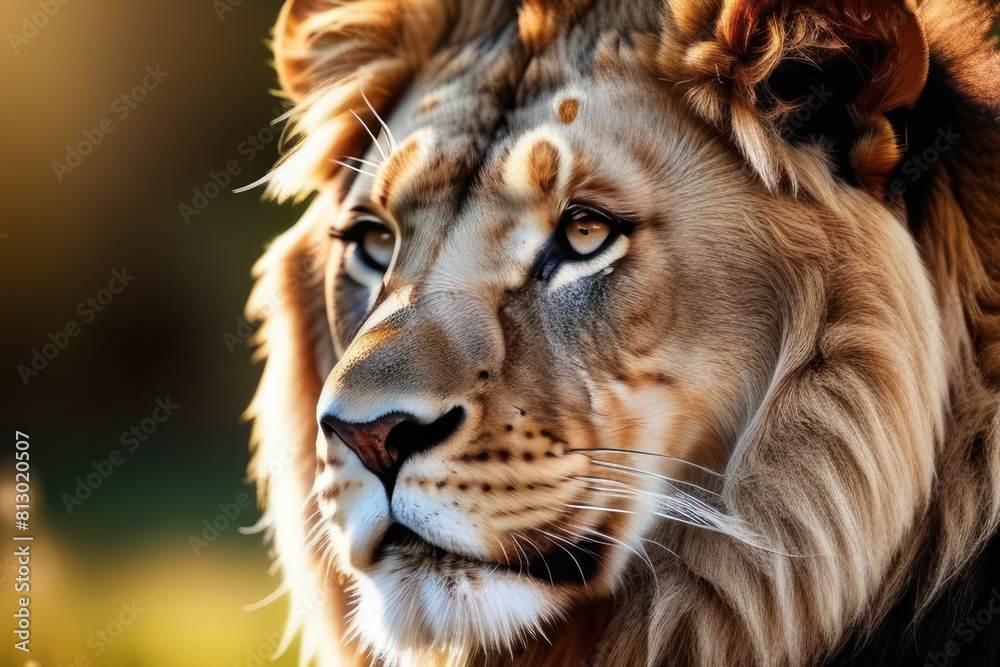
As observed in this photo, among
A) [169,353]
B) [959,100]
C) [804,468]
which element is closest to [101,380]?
[169,353]

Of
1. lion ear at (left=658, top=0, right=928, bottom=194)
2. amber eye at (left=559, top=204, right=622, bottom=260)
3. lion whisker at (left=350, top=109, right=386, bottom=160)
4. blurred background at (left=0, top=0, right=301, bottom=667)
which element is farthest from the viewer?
blurred background at (left=0, top=0, right=301, bottom=667)

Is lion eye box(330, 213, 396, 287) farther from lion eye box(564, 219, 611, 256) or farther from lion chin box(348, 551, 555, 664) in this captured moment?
lion chin box(348, 551, 555, 664)

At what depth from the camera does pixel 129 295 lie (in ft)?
5.19

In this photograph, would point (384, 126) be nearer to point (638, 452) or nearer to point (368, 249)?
point (368, 249)

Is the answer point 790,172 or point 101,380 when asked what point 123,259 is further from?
point 790,172

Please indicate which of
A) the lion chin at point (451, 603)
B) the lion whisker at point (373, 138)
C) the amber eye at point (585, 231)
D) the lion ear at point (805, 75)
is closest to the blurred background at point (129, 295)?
the lion whisker at point (373, 138)

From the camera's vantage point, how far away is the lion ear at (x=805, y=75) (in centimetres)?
89

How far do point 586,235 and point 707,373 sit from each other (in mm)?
230

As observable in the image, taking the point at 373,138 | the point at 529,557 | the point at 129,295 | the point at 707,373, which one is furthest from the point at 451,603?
the point at 129,295

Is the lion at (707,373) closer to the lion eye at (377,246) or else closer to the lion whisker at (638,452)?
the lion whisker at (638,452)

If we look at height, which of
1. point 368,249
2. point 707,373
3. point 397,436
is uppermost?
point 368,249

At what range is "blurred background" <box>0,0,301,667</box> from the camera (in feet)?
5.09

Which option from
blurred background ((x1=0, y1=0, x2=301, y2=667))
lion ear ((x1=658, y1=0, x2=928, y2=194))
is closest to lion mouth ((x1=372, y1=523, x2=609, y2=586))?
lion ear ((x1=658, y1=0, x2=928, y2=194))

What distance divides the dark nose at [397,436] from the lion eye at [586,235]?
0.87 ft
